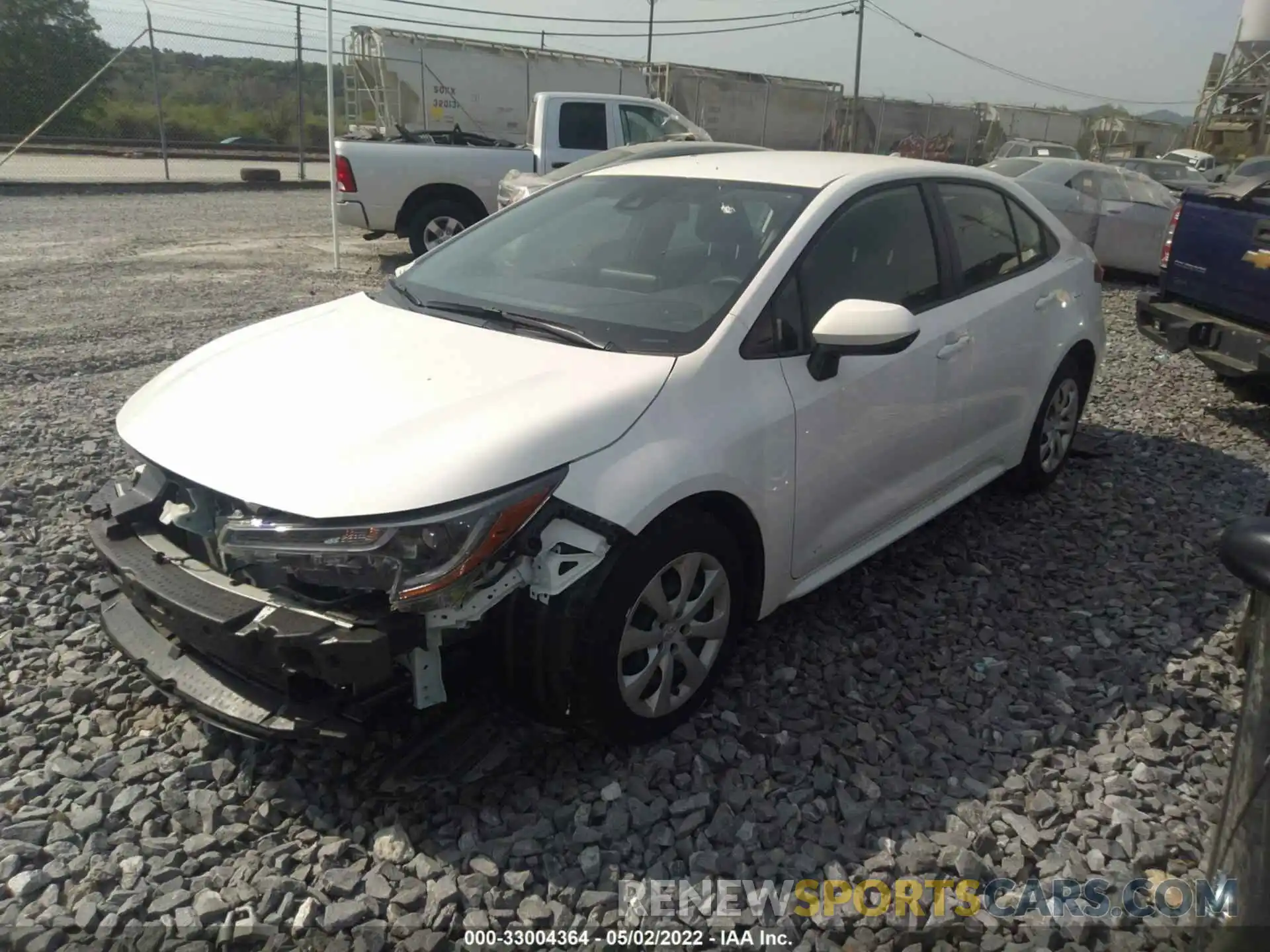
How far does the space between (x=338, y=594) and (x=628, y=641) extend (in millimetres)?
803

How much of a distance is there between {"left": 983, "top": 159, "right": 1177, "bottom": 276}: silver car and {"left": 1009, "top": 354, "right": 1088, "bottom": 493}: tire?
7.47 meters

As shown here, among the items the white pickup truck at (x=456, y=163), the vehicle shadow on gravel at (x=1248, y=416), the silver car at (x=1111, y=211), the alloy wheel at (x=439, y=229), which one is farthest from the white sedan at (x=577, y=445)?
the silver car at (x=1111, y=211)

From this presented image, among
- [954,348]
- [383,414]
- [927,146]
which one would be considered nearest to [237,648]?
[383,414]

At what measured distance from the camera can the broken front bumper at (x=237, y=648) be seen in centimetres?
231

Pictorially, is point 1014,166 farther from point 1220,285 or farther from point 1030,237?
point 1030,237

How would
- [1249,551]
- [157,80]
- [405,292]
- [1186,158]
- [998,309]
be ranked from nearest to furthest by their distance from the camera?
[1249,551]
[405,292]
[998,309]
[157,80]
[1186,158]

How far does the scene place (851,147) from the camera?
29953mm

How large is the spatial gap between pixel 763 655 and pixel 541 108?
978 centimetres

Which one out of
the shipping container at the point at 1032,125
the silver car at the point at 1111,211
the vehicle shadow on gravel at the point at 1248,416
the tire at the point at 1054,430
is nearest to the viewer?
the tire at the point at 1054,430

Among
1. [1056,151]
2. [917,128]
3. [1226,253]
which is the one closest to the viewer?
[1226,253]

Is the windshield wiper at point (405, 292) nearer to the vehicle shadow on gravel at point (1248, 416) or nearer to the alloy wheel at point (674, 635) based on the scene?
the alloy wheel at point (674, 635)

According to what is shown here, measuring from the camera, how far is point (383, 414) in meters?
2.63

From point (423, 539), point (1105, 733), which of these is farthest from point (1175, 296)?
point (423, 539)

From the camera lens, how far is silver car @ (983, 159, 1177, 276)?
1151 centimetres
